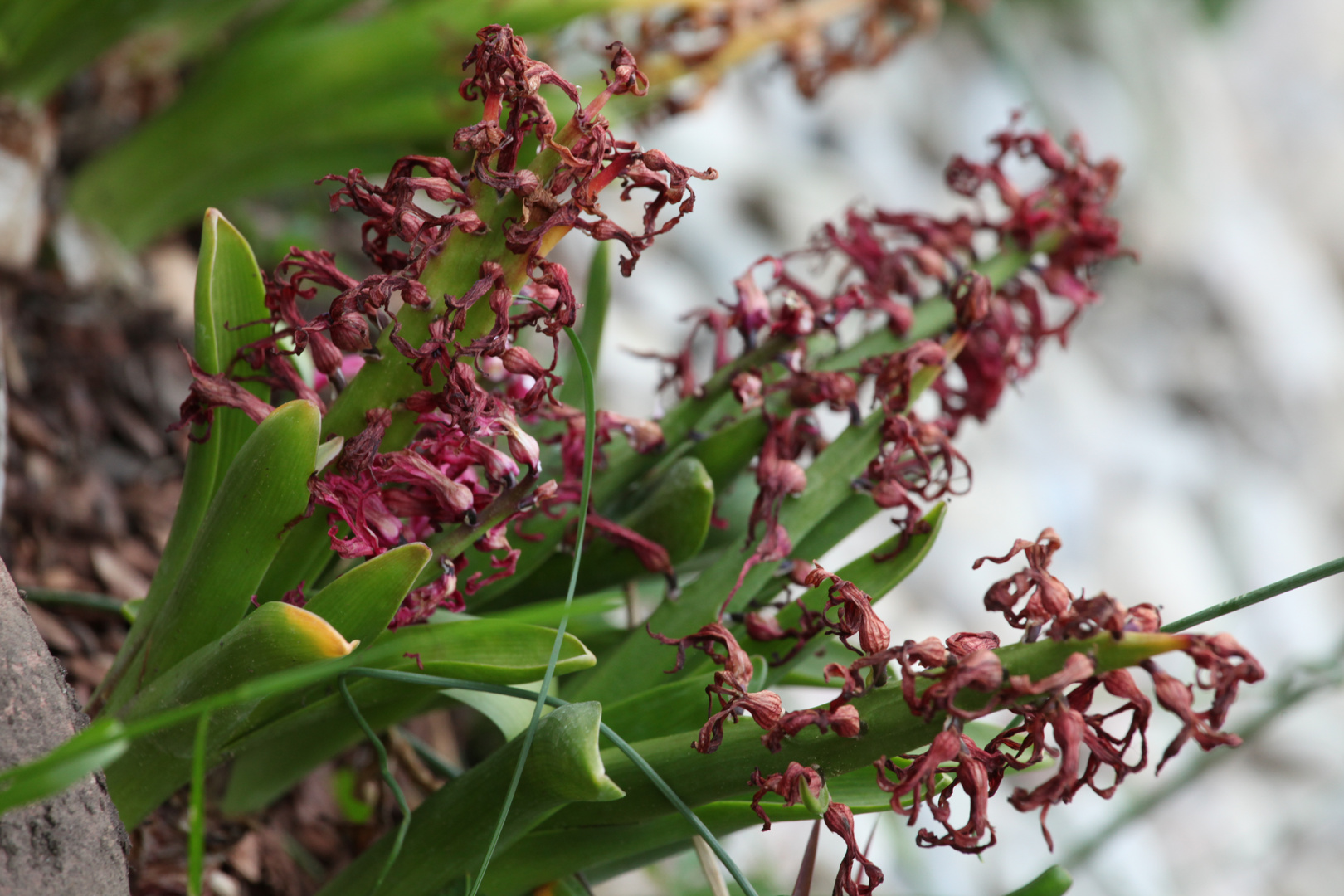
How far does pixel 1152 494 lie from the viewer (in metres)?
2.46

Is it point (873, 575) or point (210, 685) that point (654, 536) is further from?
point (210, 685)

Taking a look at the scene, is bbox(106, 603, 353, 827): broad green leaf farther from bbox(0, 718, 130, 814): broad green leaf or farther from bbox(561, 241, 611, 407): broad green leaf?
bbox(561, 241, 611, 407): broad green leaf

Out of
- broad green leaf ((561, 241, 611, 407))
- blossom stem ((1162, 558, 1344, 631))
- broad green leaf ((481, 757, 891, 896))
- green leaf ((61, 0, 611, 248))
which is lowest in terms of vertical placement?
blossom stem ((1162, 558, 1344, 631))

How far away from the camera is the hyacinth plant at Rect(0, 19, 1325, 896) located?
1.23 ft

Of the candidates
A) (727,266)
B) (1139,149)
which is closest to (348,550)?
(727,266)

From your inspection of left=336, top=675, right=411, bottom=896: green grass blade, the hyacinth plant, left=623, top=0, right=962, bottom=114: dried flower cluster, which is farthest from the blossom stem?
left=623, top=0, right=962, bottom=114: dried flower cluster

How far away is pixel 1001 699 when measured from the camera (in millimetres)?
Answer: 362

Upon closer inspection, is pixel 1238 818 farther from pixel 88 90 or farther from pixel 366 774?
pixel 88 90

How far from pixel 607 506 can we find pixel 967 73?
2.28m

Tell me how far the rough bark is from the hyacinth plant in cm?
2

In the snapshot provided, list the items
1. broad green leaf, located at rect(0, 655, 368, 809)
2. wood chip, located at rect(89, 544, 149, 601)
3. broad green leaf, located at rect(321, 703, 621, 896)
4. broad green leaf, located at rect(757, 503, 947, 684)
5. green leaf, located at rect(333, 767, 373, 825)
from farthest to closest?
wood chip, located at rect(89, 544, 149, 601) < green leaf, located at rect(333, 767, 373, 825) < broad green leaf, located at rect(757, 503, 947, 684) < broad green leaf, located at rect(321, 703, 621, 896) < broad green leaf, located at rect(0, 655, 368, 809)

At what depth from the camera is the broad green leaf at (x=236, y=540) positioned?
416 millimetres

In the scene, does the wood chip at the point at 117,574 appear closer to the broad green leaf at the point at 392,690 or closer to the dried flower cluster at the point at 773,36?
the broad green leaf at the point at 392,690

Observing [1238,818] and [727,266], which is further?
[1238,818]
